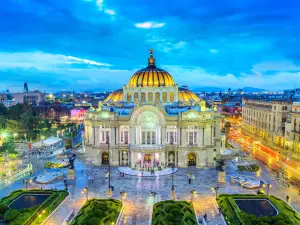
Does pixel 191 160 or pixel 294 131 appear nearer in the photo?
pixel 191 160

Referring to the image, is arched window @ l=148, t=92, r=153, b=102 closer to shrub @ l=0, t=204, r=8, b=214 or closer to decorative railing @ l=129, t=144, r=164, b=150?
decorative railing @ l=129, t=144, r=164, b=150

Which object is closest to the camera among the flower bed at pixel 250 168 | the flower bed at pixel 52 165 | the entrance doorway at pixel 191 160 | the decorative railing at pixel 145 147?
the flower bed at pixel 250 168

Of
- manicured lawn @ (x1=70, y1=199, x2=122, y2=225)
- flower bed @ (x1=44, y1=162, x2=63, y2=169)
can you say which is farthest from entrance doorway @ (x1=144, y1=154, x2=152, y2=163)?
manicured lawn @ (x1=70, y1=199, x2=122, y2=225)

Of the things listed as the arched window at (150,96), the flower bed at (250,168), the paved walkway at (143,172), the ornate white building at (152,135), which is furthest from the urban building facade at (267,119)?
the paved walkway at (143,172)

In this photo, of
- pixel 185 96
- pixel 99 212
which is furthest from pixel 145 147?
pixel 99 212

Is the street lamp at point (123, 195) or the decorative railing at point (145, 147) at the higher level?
the decorative railing at point (145, 147)

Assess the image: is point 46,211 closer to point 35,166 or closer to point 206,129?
point 35,166

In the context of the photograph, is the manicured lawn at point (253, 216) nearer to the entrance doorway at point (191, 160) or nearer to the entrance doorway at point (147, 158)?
the entrance doorway at point (191, 160)

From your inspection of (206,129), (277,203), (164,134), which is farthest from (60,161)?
(277,203)

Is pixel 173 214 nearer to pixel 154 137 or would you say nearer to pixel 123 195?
pixel 123 195
